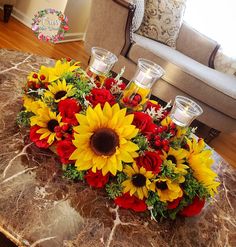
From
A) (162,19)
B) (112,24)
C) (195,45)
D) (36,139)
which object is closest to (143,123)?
(36,139)

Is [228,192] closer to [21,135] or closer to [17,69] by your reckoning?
[21,135]

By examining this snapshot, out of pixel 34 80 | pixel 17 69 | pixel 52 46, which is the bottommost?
pixel 52 46

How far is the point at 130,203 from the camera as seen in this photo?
2.35 feet

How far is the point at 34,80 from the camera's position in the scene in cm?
86

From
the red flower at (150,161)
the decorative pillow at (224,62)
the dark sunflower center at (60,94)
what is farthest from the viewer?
the decorative pillow at (224,62)

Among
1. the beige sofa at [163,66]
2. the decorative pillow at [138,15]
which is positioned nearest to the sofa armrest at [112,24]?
the beige sofa at [163,66]

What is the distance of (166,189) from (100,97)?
0.28 metres

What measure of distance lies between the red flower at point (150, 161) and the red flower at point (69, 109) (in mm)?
185

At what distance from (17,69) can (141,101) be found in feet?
1.64

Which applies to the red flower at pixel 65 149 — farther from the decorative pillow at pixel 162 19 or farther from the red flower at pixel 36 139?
the decorative pillow at pixel 162 19

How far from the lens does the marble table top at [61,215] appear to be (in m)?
0.59

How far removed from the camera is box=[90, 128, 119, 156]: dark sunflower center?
0.69 meters

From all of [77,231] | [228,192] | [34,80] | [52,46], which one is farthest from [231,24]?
[77,231]

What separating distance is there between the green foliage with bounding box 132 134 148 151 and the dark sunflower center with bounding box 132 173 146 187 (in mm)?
66
